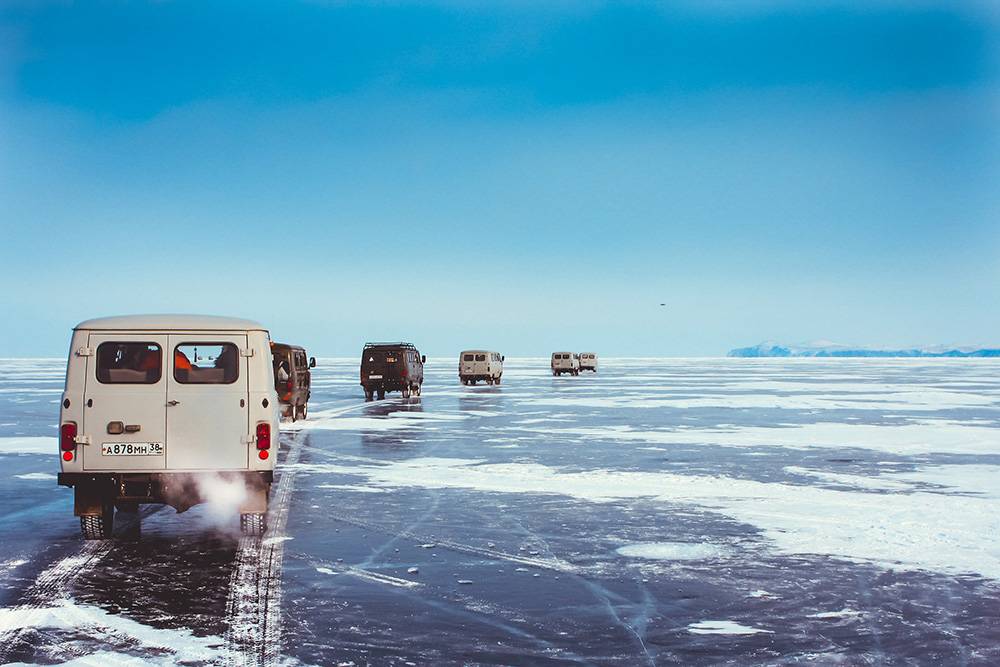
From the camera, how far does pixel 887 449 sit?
20.3 metres

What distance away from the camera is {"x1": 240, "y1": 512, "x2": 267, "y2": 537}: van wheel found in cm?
1037

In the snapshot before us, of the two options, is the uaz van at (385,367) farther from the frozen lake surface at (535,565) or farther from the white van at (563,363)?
the white van at (563,363)

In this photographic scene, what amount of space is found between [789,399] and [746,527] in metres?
32.8

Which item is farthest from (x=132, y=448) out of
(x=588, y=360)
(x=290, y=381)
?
(x=588, y=360)

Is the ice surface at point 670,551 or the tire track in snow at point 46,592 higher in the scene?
the tire track in snow at point 46,592

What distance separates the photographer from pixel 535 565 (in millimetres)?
9078

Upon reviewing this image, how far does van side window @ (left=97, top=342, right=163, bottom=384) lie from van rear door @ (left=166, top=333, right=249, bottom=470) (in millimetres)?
217

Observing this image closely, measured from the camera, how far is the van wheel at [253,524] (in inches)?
408

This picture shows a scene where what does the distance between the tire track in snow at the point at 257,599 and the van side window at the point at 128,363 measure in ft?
6.74

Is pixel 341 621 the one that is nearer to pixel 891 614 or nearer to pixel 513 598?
pixel 513 598

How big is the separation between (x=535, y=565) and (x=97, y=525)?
15.6 feet

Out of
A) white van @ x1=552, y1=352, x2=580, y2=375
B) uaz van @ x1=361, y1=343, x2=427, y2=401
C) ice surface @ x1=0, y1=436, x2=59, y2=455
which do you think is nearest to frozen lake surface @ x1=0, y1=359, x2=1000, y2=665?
ice surface @ x1=0, y1=436, x2=59, y2=455

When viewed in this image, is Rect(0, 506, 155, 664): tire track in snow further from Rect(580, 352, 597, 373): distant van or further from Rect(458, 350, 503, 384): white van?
Rect(580, 352, 597, 373): distant van

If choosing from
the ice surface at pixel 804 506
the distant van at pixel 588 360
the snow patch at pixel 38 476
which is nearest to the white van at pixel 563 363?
the distant van at pixel 588 360
